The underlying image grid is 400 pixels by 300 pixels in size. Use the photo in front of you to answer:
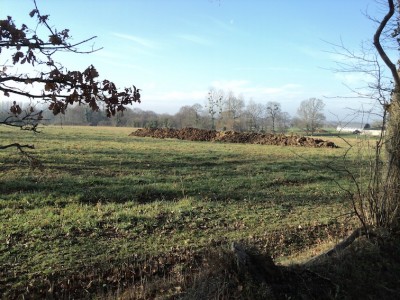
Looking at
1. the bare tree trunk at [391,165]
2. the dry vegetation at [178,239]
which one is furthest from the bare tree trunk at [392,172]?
the dry vegetation at [178,239]

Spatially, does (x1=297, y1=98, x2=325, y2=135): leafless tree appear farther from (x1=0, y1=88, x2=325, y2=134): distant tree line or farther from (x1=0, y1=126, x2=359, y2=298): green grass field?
(x1=0, y1=126, x2=359, y2=298): green grass field

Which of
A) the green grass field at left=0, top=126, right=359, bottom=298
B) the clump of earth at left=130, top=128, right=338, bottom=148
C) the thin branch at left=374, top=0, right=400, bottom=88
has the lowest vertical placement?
the green grass field at left=0, top=126, right=359, bottom=298

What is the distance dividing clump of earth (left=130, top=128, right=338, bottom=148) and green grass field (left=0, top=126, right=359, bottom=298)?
24.5m

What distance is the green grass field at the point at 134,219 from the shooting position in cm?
568

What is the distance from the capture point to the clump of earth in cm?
3888

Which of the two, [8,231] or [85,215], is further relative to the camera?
[85,215]

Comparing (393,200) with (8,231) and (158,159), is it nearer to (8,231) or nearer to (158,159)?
(8,231)

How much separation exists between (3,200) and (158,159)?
34.7 ft

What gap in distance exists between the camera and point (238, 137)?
4197cm

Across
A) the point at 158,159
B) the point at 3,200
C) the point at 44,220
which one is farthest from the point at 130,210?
the point at 158,159

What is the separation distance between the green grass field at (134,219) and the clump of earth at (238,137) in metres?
24.5

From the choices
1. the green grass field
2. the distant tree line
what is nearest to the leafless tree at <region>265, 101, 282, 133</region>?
the distant tree line

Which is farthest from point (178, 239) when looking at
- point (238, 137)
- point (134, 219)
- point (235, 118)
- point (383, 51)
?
point (235, 118)

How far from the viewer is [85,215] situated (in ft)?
27.3
